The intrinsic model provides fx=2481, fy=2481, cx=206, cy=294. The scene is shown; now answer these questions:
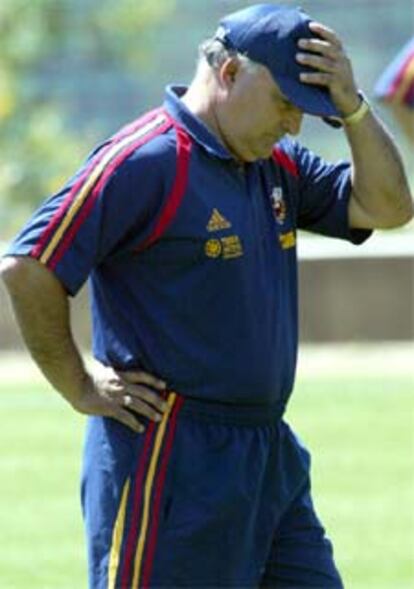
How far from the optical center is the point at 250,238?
5.93 metres

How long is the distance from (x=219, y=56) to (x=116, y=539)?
3.86 feet

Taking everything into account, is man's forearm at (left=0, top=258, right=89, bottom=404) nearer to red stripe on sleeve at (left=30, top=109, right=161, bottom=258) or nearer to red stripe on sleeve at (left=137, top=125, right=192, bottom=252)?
red stripe on sleeve at (left=30, top=109, right=161, bottom=258)

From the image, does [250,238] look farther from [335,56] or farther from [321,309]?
[321,309]

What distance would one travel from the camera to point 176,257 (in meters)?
5.88

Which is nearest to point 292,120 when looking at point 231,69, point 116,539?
point 231,69

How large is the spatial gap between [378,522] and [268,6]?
4520 mm

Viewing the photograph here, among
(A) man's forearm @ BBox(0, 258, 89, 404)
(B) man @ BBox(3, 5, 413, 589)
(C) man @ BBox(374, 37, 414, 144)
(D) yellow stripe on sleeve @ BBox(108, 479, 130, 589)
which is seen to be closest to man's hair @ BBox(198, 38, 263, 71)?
(B) man @ BBox(3, 5, 413, 589)

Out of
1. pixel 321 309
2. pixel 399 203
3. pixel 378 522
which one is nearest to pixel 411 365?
pixel 321 309

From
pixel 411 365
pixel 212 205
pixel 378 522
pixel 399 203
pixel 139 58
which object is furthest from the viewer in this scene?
pixel 139 58

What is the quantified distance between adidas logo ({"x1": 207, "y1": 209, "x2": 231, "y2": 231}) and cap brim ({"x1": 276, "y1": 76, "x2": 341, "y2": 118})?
1.05 feet

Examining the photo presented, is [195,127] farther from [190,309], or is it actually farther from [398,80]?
[398,80]

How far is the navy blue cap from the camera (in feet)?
19.3

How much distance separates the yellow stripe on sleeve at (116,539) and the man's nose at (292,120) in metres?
0.93

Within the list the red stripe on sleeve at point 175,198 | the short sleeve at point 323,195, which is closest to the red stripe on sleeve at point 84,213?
the red stripe on sleeve at point 175,198
